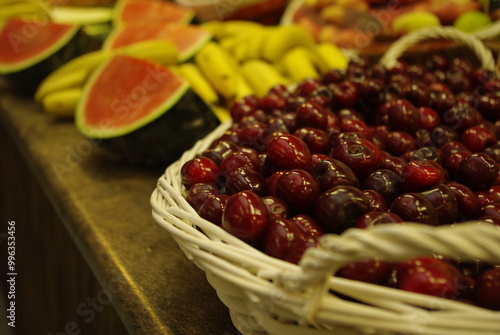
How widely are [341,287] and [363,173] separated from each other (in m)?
0.26

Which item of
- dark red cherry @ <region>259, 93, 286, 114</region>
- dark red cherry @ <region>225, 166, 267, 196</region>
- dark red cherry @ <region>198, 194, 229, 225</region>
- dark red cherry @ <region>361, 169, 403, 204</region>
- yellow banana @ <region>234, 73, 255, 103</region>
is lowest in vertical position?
yellow banana @ <region>234, 73, 255, 103</region>

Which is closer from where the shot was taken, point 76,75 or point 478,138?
point 478,138

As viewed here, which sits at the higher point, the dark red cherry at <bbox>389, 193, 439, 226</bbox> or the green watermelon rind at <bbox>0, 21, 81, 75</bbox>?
the dark red cherry at <bbox>389, 193, 439, 226</bbox>

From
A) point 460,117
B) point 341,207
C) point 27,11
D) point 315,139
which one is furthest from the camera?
point 27,11

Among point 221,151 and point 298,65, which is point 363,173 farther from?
point 298,65

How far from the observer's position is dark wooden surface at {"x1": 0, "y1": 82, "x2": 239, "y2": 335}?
31.2 inches

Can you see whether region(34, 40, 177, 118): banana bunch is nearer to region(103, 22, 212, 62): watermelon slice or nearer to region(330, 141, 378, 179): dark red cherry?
region(103, 22, 212, 62): watermelon slice

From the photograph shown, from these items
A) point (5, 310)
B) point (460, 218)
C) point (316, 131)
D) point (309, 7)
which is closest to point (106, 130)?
point (316, 131)

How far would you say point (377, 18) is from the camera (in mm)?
2184

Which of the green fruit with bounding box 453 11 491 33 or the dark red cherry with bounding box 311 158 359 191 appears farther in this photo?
the green fruit with bounding box 453 11 491 33

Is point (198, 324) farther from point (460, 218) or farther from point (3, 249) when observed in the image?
point (3, 249)

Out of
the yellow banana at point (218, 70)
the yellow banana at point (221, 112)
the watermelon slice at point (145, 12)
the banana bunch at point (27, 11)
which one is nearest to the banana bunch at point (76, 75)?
the yellow banana at point (218, 70)

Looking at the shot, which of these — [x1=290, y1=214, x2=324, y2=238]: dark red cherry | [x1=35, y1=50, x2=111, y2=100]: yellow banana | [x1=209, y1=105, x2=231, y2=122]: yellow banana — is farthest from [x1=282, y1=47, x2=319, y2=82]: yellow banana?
[x1=290, y1=214, x2=324, y2=238]: dark red cherry

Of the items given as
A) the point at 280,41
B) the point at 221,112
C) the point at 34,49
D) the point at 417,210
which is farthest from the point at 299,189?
the point at 34,49
